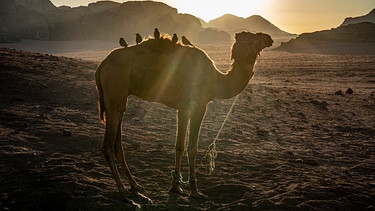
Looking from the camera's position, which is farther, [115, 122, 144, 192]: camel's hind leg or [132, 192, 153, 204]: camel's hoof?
[115, 122, 144, 192]: camel's hind leg

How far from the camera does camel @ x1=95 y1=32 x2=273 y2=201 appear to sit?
5102mm

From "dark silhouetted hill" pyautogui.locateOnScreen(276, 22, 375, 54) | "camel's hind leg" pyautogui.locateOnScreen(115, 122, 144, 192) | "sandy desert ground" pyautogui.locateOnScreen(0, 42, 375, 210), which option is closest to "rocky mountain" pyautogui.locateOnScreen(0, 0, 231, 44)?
"dark silhouetted hill" pyautogui.locateOnScreen(276, 22, 375, 54)

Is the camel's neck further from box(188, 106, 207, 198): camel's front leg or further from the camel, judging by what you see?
box(188, 106, 207, 198): camel's front leg

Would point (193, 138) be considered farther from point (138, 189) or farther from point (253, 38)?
point (253, 38)

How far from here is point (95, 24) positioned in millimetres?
132500

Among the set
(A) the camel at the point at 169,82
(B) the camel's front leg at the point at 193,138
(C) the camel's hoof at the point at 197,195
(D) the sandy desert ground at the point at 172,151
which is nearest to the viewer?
(A) the camel at the point at 169,82

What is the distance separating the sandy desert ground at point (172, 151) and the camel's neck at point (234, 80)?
1589 mm

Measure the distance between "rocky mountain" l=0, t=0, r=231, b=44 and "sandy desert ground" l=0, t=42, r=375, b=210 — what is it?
4258 inches

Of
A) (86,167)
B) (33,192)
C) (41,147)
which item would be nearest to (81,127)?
(41,147)

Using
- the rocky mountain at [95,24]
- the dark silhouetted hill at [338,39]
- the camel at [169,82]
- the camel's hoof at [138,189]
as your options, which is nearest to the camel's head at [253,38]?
the camel at [169,82]

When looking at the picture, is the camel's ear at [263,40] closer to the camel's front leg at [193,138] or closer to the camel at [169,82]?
the camel at [169,82]

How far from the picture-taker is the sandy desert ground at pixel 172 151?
5.40 metres

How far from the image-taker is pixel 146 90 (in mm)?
5395

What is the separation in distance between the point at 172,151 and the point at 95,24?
435ft
